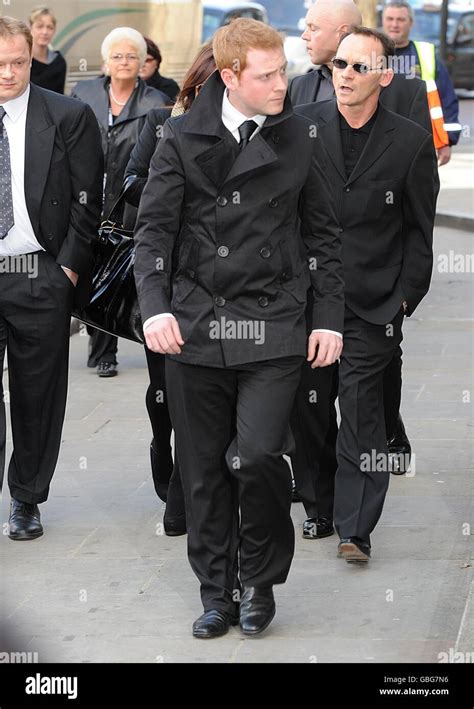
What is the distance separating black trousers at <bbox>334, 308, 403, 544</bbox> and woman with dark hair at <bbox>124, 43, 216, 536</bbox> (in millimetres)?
661

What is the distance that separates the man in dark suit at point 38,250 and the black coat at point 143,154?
0.65 ft

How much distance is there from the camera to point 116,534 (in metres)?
6.38

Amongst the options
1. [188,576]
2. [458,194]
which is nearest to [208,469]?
[188,576]

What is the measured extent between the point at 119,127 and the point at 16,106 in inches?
97.7

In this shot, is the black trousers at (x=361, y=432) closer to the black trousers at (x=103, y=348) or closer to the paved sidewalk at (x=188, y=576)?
the paved sidewalk at (x=188, y=576)

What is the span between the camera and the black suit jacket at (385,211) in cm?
584

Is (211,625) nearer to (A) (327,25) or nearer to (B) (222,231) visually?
(B) (222,231)

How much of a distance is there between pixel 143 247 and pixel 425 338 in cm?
616

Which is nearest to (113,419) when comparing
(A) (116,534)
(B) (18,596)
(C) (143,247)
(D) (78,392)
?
(D) (78,392)

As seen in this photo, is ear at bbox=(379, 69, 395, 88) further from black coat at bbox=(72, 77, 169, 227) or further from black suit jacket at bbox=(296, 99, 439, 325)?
black coat at bbox=(72, 77, 169, 227)

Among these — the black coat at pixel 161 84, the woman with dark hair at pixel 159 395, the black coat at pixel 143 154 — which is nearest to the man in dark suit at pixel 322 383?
the woman with dark hair at pixel 159 395

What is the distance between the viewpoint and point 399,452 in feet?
24.0

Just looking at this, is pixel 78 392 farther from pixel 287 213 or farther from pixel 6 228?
pixel 287 213
